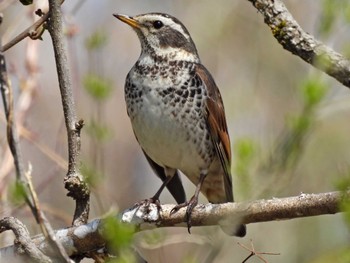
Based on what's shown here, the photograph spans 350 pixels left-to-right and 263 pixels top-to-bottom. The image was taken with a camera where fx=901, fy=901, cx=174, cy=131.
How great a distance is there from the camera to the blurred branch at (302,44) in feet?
13.8

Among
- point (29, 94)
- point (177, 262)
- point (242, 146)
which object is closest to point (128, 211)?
point (242, 146)

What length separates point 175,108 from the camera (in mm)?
5613

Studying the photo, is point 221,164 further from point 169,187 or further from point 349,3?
point 349,3

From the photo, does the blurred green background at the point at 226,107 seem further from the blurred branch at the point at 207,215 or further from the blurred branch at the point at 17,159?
the blurred branch at the point at 17,159

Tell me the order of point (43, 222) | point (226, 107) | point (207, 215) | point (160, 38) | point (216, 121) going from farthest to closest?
point (226, 107) → point (160, 38) → point (216, 121) → point (207, 215) → point (43, 222)

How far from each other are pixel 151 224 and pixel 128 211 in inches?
5.9

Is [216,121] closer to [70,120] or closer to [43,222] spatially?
[70,120]

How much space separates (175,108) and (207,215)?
105 cm

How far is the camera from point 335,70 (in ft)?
13.8

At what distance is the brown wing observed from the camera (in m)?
5.82

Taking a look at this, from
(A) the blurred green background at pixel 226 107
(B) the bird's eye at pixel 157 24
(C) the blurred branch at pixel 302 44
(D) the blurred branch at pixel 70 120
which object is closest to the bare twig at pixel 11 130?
(D) the blurred branch at pixel 70 120

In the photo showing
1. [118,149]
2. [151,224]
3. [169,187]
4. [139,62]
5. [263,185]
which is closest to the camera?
[263,185]

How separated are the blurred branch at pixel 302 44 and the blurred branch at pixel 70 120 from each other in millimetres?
1022

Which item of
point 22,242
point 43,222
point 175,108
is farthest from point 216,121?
point 43,222
